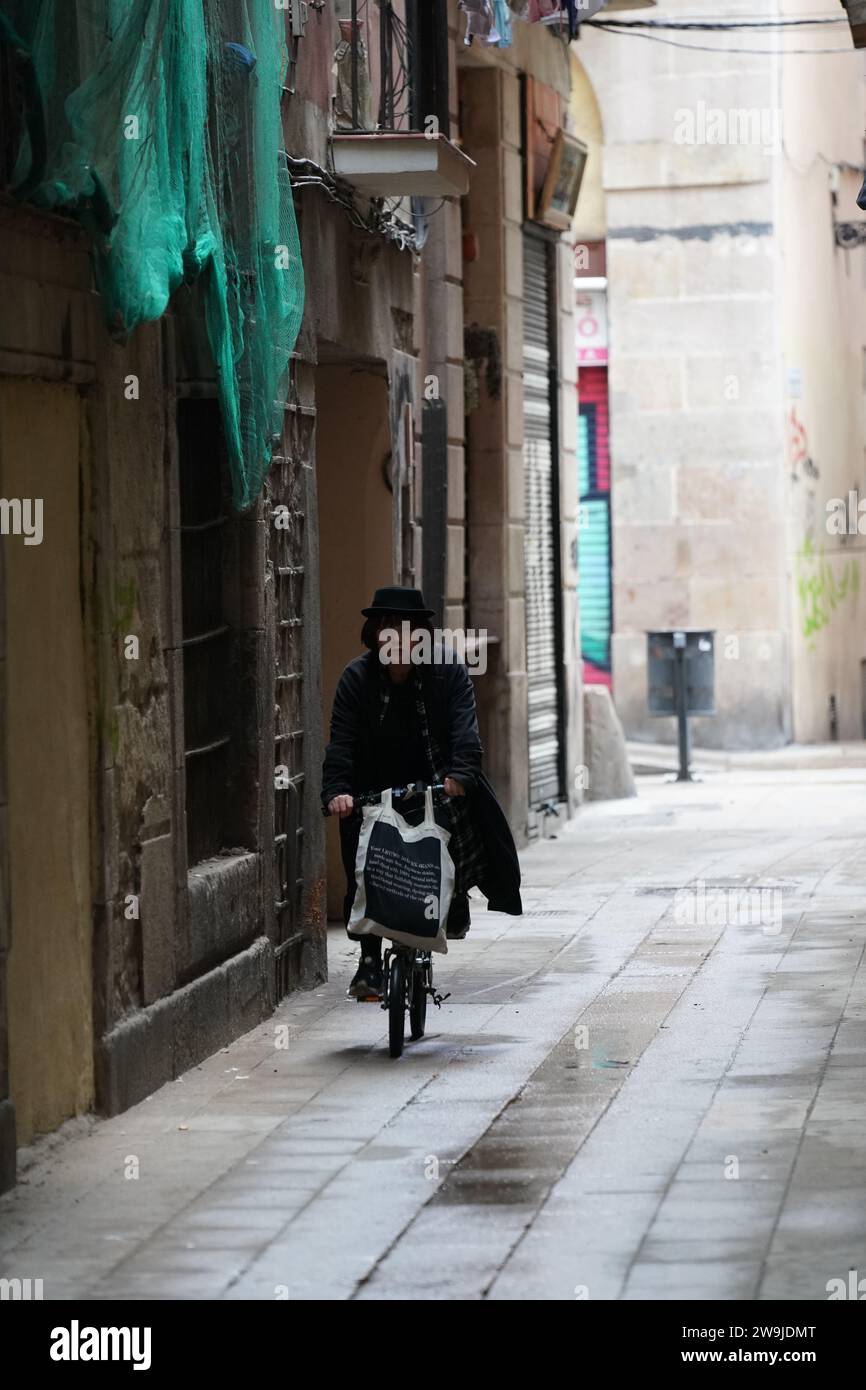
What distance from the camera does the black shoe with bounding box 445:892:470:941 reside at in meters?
9.61

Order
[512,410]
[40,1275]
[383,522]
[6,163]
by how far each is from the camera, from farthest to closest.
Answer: [512,410]
[383,522]
[6,163]
[40,1275]

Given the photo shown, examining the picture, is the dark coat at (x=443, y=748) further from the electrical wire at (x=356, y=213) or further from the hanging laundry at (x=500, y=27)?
the hanging laundry at (x=500, y=27)

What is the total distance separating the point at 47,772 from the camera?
8031 millimetres

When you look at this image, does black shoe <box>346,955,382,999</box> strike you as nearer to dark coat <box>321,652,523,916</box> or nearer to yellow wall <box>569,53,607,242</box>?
dark coat <box>321,652,523,916</box>

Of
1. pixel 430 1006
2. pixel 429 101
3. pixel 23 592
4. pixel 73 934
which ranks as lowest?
pixel 430 1006

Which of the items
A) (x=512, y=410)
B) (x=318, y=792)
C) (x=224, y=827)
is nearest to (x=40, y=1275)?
(x=224, y=827)

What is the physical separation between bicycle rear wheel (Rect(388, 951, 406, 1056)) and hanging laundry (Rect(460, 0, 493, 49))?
23.9 ft

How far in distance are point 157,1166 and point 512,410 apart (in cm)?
1040

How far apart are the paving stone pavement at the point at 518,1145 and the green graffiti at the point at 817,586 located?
43.2 ft

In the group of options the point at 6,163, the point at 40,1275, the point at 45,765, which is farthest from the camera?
the point at 45,765

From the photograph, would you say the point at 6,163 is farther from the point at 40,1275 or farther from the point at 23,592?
the point at 40,1275

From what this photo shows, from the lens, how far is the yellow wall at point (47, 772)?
7.76 meters

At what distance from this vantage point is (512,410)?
17.4 m

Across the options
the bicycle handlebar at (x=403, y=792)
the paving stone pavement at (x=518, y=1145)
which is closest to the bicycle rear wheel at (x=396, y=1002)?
the paving stone pavement at (x=518, y=1145)
